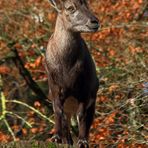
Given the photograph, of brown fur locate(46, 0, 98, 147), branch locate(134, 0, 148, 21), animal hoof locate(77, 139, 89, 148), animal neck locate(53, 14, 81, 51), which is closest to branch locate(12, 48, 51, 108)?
branch locate(134, 0, 148, 21)

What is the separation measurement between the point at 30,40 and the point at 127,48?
2.48m

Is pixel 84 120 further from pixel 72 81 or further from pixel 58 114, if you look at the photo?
pixel 72 81

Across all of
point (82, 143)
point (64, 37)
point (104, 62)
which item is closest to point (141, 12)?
point (104, 62)

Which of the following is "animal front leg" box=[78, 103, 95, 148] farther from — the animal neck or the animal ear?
the animal ear

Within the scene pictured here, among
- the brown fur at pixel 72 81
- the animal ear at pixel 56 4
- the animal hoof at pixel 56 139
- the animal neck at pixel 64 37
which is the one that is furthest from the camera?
the animal neck at pixel 64 37

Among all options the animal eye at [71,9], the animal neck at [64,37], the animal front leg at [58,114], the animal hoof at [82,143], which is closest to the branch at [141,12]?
the animal neck at [64,37]

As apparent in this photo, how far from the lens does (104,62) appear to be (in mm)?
16422

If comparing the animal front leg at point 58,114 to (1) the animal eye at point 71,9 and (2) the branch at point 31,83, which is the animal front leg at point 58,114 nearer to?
(1) the animal eye at point 71,9

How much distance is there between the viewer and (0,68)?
19.5 meters

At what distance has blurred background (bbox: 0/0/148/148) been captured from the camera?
1345 cm

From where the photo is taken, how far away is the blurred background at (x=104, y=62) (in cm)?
1345

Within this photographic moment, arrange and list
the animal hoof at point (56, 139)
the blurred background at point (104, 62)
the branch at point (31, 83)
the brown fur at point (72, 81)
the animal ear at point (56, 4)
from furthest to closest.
A: the branch at point (31, 83)
the blurred background at point (104, 62)
the animal ear at point (56, 4)
the brown fur at point (72, 81)
the animal hoof at point (56, 139)

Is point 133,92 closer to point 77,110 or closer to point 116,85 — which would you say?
point 116,85

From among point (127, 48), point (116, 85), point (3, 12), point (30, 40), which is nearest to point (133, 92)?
point (116, 85)
